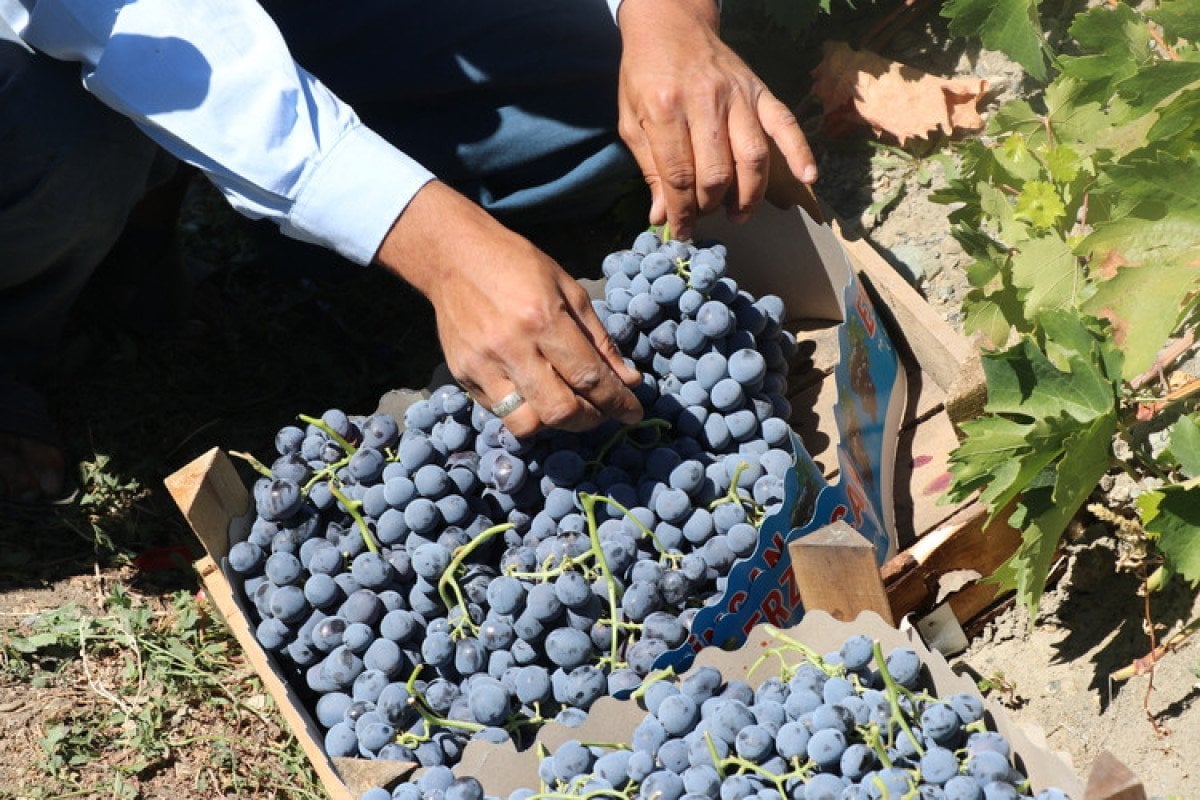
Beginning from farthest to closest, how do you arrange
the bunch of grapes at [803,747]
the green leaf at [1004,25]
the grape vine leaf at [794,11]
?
1. the grape vine leaf at [794,11]
2. the green leaf at [1004,25]
3. the bunch of grapes at [803,747]

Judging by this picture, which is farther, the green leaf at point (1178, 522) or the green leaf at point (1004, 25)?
the green leaf at point (1004, 25)

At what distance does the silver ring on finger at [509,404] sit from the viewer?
5.28 feet

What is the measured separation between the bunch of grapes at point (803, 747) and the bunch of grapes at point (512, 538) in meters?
0.11

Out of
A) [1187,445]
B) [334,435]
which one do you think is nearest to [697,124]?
[334,435]

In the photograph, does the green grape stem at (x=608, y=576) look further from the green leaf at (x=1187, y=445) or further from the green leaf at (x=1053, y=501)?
the green leaf at (x=1187, y=445)

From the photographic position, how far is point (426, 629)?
1.67 m

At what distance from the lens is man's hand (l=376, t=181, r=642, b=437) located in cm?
157

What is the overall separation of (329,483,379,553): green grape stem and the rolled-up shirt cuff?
0.31 meters

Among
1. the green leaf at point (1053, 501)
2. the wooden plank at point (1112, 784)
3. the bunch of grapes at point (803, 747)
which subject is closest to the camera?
the wooden plank at point (1112, 784)

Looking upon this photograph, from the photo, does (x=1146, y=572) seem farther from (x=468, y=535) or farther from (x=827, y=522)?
(x=468, y=535)

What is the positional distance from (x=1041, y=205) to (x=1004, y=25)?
44 cm

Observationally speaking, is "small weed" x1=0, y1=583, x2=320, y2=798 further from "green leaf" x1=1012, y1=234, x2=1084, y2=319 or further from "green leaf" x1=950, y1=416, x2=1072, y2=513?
"green leaf" x1=1012, y1=234, x2=1084, y2=319

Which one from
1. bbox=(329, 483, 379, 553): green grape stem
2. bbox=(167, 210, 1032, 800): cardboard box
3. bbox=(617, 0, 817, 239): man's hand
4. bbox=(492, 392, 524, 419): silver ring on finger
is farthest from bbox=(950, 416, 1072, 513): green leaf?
bbox=(329, 483, 379, 553): green grape stem

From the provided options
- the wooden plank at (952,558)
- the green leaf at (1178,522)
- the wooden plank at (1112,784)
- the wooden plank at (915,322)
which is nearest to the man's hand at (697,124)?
the wooden plank at (915,322)
